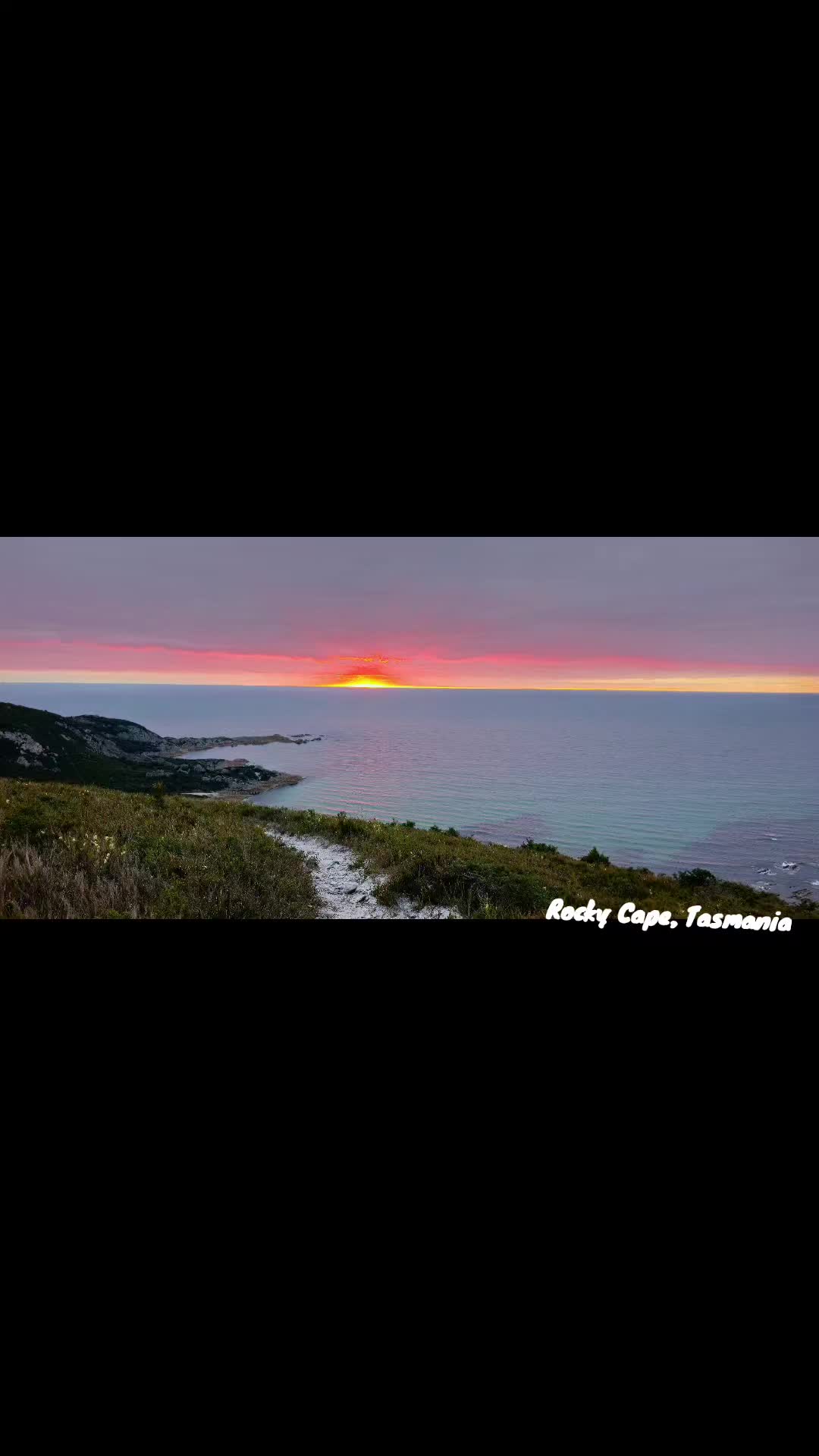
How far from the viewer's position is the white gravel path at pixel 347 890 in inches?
116

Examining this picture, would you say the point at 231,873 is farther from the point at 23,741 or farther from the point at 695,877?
the point at 695,877

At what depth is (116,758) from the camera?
4.02 metres

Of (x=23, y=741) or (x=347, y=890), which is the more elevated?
(x=23, y=741)

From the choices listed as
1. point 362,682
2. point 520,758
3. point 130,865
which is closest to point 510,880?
point 520,758

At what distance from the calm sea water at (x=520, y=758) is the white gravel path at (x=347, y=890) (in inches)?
13.4

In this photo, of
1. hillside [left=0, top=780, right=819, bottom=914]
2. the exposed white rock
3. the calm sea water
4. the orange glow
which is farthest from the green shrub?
the exposed white rock

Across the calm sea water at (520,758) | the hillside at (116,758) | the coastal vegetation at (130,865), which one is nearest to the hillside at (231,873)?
the coastal vegetation at (130,865)

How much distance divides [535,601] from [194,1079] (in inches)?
107

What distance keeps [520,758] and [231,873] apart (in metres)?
2.01

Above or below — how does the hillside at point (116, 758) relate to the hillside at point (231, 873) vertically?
above

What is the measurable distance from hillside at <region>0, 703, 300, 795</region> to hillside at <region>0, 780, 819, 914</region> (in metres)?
→ 0.14

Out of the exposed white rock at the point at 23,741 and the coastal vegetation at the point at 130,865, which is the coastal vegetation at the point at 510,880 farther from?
the exposed white rock at the point at 23,741

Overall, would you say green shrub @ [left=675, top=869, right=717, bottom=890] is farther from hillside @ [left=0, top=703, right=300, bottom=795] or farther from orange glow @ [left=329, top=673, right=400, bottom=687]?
hillside @ [left=0, top=703, right=300, bottom=795]

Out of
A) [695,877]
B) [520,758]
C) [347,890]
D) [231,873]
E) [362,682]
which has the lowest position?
[347,890]
